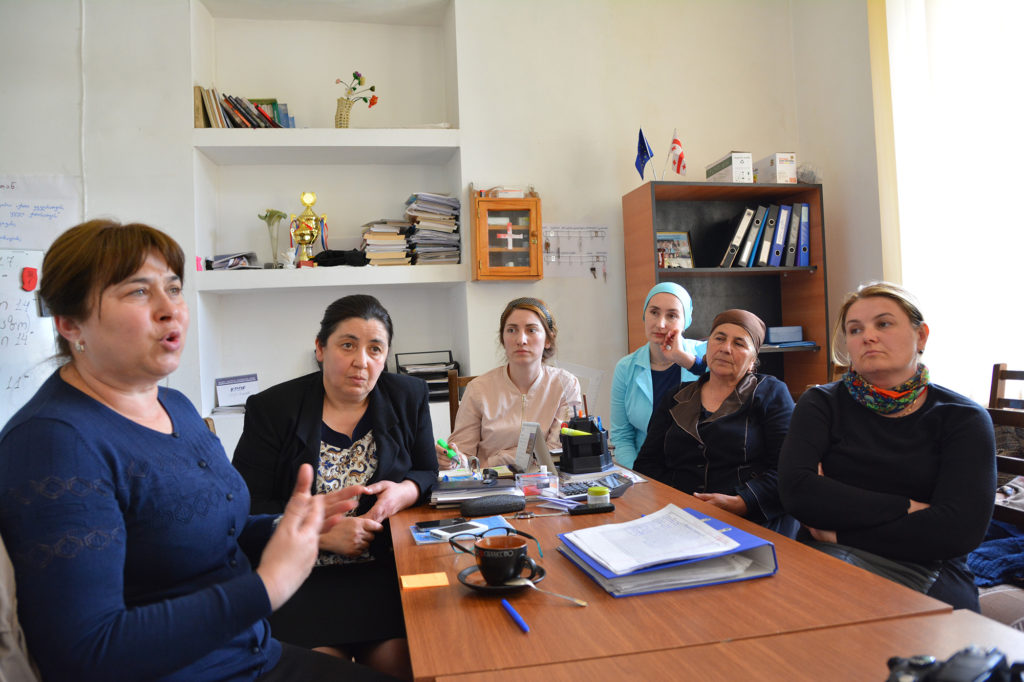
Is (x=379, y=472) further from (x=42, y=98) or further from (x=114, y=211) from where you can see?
(x=42, y=98)

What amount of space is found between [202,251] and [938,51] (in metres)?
3.72

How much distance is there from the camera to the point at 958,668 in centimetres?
71

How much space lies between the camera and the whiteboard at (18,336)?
123 inches

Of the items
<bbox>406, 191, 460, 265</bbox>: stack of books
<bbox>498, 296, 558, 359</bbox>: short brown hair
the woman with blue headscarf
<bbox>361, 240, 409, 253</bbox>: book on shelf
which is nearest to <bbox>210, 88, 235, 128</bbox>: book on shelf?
<bbox>361, 240, 409, 253</bbox>: book on shelf

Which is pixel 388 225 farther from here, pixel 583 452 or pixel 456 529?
pixel 456 529

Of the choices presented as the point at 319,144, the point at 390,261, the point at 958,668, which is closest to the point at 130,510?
the point at 958,668

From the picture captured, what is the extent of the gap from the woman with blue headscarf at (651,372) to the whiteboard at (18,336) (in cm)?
255

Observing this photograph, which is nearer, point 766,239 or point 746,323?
point 746,323

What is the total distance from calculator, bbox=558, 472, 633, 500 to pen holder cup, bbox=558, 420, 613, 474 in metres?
0.07

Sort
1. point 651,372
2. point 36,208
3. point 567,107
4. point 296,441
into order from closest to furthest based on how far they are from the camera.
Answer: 1. point 296,441
2. point 651,372
3. point 36,208
4. point 567,107

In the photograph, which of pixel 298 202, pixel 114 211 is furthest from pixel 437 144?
pixel 114 211

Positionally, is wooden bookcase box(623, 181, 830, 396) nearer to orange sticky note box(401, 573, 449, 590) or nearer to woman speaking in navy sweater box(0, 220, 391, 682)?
orange sticky note box(401, 573, 449, 590)

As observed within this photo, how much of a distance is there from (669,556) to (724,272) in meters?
2.99

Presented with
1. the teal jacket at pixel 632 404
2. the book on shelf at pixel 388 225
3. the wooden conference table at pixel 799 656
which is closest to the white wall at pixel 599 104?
the book on shelf at pixel 388 225
